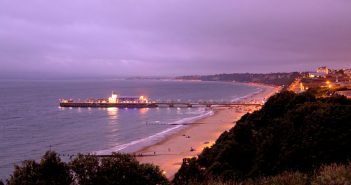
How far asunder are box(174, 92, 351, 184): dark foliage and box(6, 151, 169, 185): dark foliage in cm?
330

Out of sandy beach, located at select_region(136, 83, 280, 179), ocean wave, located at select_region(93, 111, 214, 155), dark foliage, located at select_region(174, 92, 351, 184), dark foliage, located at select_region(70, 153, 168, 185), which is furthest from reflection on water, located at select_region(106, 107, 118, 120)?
dark foliage, located at select_region(70, 153, 168, 185)

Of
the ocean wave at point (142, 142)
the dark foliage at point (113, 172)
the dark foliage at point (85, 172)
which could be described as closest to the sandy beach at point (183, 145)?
the ocean wave at point (142, 142)

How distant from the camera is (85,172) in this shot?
12.4 m

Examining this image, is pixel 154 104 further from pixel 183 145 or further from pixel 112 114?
pixel 183 145

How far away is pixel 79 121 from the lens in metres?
75.7

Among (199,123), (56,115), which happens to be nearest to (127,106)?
(56,115)

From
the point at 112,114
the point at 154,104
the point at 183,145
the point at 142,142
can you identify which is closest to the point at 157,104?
the point at 154,104

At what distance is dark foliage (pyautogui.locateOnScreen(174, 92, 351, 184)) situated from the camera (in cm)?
1791

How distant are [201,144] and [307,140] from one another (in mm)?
29762

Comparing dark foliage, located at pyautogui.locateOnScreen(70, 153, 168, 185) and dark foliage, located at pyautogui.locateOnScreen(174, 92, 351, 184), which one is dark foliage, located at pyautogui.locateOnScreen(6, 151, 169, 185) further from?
dark foliage, located at pyautogui.locateOnScreen(174, 92, 351, 184)

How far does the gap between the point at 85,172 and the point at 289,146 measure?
10743 mm

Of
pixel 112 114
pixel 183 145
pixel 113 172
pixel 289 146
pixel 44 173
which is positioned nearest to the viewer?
pixel 44 173

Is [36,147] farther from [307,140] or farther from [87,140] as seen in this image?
[307,140]

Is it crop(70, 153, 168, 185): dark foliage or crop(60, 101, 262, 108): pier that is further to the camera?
crop(60, 101, 262, 108): pier
